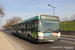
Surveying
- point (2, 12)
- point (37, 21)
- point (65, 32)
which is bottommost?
point (65, 32)

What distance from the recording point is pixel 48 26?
9.77 meters

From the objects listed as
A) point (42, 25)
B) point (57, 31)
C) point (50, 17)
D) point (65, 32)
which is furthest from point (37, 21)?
point (65, 32)

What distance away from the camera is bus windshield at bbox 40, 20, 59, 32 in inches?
377

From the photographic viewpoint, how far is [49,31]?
9711mm

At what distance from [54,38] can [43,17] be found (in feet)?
8.09

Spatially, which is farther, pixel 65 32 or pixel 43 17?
pixel 65 32

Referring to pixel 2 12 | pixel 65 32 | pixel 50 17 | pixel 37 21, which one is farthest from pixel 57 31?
pixel 2 12

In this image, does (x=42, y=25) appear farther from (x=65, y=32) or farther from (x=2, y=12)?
(x=2, y=12)

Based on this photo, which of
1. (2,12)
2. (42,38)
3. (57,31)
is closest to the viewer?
(42,38)

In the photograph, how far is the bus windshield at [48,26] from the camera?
9586 millimetres

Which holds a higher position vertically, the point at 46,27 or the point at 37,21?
the point at 37,21

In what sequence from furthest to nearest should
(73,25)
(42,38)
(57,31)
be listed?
(73,25) < (57,31) < (42,38)

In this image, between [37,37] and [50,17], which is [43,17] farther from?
[37,37]

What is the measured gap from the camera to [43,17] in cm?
992
